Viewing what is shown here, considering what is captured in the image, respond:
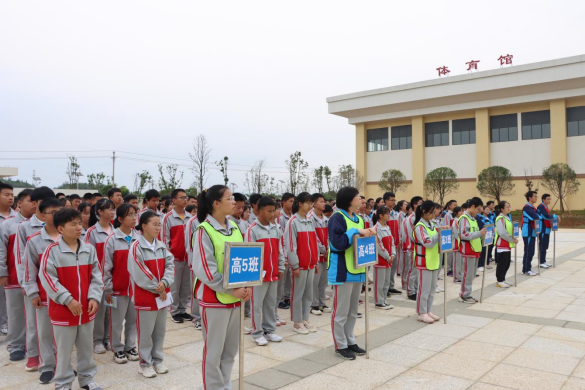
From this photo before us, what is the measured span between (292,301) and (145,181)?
1497 inches

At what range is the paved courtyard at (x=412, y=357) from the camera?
13.7ft

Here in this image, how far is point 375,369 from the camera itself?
454cm

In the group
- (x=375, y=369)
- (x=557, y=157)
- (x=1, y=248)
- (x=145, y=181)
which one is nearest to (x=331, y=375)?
(x=375, y=369)

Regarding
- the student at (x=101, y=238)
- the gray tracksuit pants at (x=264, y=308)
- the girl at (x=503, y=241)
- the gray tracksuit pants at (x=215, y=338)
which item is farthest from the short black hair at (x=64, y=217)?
the girl at (x=503, y=241)

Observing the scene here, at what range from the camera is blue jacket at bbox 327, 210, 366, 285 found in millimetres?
4715

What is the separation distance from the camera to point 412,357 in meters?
4.91

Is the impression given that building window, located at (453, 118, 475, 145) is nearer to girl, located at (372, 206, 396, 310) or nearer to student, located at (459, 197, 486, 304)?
student, located at (459, 197, 486, 304)

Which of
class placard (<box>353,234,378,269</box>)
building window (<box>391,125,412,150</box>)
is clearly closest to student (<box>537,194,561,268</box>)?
class placard (<box>353,234,378,269</box>)

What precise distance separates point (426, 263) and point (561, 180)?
96.6 feet

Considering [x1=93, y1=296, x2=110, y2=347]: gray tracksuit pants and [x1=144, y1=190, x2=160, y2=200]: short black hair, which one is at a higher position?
[x1=144, y1=190, x2=160, y2=200]: short black hair

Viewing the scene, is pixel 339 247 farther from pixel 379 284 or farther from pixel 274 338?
pixel 379 284

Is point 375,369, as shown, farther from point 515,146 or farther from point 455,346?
point 515,146

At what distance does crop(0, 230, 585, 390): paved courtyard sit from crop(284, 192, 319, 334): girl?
0.25 metres

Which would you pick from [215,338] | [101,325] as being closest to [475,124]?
[101,325]
